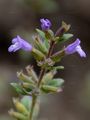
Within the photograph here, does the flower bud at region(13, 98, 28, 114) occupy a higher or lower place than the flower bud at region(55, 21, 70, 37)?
lower

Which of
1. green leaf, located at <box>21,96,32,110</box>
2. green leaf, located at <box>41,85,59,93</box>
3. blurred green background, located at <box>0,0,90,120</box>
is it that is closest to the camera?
green leaf, located at <box>41,85,59,93</box>

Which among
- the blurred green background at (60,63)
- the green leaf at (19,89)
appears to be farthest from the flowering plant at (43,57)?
the blurred green background at (60,63)

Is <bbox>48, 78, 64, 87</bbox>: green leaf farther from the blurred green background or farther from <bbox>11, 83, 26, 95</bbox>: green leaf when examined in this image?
the blurred green background

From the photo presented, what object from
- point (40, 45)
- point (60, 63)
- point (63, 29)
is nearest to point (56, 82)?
point (40, 45)

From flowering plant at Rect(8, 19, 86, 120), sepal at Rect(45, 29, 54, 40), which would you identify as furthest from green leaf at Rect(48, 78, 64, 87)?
sepal at Rect(45, 29, 54, 40)

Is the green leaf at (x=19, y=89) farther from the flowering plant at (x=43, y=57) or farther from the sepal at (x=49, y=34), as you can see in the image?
the sepal at (x=49, y=34)

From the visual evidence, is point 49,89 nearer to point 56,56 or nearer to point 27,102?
point 56,56

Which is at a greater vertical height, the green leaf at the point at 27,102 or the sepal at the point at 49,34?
the sepal at the point at 49,34
